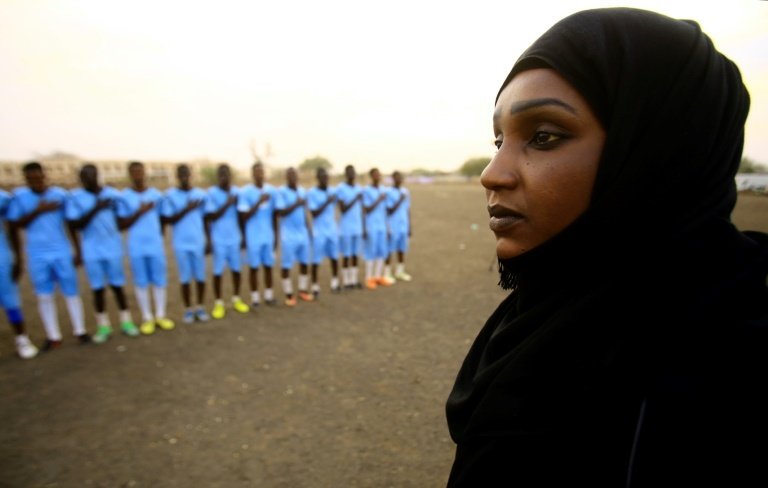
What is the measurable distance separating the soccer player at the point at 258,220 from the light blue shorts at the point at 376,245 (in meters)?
2.00

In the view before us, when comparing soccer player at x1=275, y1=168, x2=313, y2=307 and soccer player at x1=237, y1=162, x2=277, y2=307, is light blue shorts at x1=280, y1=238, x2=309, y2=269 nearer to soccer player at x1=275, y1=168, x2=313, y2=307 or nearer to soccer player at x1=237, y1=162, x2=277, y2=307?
soccer player at x1=275, y1=168, x2=313, y2=307

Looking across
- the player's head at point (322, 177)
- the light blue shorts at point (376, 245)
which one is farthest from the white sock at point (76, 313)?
the light blue shorts at point (376, 245)

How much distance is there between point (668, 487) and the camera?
0.60 metres

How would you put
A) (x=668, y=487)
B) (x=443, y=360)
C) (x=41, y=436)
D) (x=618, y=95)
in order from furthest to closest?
(x=443, y=360), (x=41, y=436), (x=618, y=95), (x=668, y=487)

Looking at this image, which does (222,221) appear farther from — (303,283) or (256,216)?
(303,283)

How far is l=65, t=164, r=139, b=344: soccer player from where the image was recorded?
4.95m

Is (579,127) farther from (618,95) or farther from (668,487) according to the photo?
(668,487)

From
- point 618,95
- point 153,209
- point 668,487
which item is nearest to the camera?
point 668,487

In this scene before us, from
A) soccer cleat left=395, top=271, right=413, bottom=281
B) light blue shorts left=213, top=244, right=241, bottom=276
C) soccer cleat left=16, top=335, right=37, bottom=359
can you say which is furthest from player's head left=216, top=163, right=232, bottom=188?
soccer cleat left=395, top=271, right=413, bottom=281

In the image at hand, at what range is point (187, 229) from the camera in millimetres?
5723

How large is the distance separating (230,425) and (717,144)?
374 centimetres

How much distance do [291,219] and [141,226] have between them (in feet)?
7.33

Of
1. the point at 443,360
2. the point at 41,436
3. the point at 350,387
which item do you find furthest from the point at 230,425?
the point at 443,360

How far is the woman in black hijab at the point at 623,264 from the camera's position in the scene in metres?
0.62
